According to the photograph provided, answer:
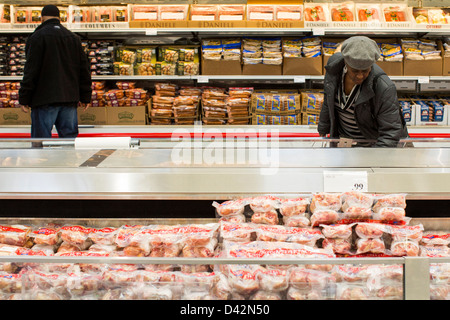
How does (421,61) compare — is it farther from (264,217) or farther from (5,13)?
(5,13)

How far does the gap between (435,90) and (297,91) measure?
1.60 meters

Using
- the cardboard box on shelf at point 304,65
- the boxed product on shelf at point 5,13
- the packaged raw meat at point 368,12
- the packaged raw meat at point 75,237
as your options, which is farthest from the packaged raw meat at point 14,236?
the packaged raw meat at point 368,12

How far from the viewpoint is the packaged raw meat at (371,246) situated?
1447 mm

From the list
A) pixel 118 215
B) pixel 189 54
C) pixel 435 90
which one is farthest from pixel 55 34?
pixel 435 90

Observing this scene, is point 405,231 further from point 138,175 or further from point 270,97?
point 270,97

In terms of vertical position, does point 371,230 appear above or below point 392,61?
below

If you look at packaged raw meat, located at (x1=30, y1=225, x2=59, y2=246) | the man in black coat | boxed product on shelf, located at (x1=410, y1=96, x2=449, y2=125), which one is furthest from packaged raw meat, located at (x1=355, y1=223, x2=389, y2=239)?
boxed product on shelf, located at (x1=410, y1=96, x2=449, y2=125)

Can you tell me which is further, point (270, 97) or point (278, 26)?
point (270, 97)

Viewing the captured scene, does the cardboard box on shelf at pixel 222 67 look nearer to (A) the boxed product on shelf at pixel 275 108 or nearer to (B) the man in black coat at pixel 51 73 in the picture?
(A) the boxed product on shelf at pixel 275 108

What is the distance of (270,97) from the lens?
4.92m

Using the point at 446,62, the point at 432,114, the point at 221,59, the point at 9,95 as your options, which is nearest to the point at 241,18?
the point at 221,59

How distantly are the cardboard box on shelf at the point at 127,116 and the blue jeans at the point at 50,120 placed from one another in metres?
0.72

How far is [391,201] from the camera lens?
1489 mm

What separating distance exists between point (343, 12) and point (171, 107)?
1.99 meters
